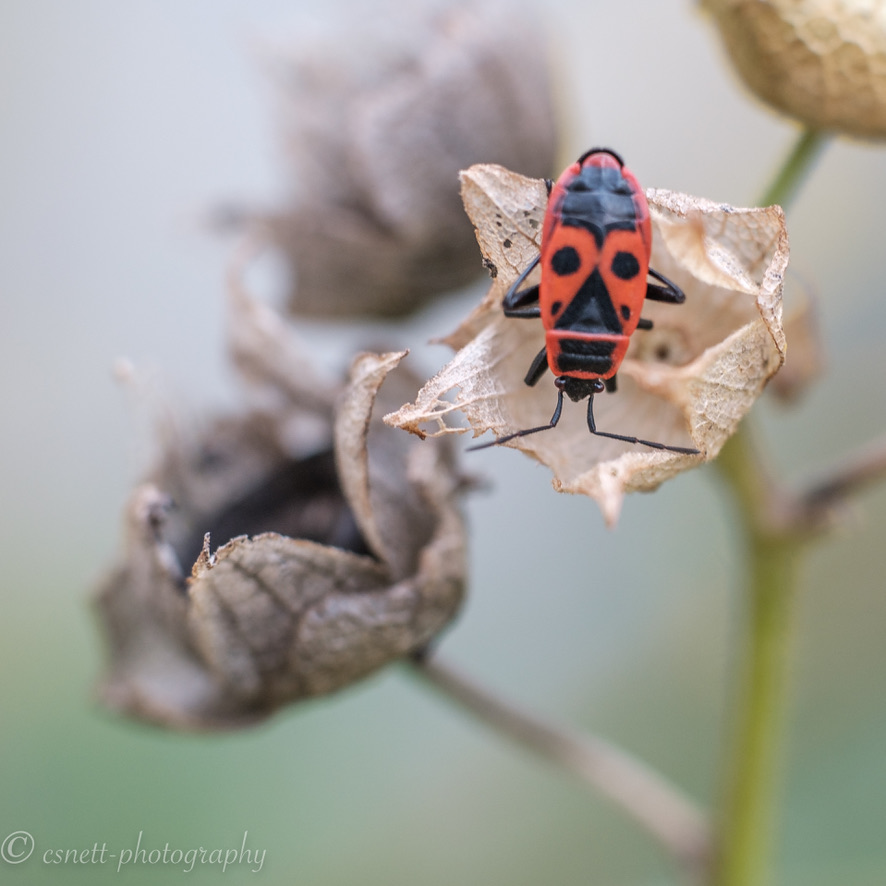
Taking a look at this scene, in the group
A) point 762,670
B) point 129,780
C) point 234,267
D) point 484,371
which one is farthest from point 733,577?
point 484,371

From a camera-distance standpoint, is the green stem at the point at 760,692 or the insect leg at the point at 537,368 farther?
the green stem at the point at 760,692

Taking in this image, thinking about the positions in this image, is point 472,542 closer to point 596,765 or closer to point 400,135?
point 596,765

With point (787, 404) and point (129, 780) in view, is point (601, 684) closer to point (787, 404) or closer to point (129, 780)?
point (129, 780)

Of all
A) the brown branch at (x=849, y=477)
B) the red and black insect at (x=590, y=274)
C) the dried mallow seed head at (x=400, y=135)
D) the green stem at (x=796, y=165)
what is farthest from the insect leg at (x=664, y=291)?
the dried mallow seed head at (x=400, y=135)

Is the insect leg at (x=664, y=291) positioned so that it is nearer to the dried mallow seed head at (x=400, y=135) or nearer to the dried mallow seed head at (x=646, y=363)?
the dried mallow seed head at (x=646, y=363)

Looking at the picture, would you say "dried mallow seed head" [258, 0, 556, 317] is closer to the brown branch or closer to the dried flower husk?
the dried flower husk

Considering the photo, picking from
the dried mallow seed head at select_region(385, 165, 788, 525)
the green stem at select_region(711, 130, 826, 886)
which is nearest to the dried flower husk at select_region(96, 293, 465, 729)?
the dried mallow seed head at select_region(385, 165, 788, 525)
